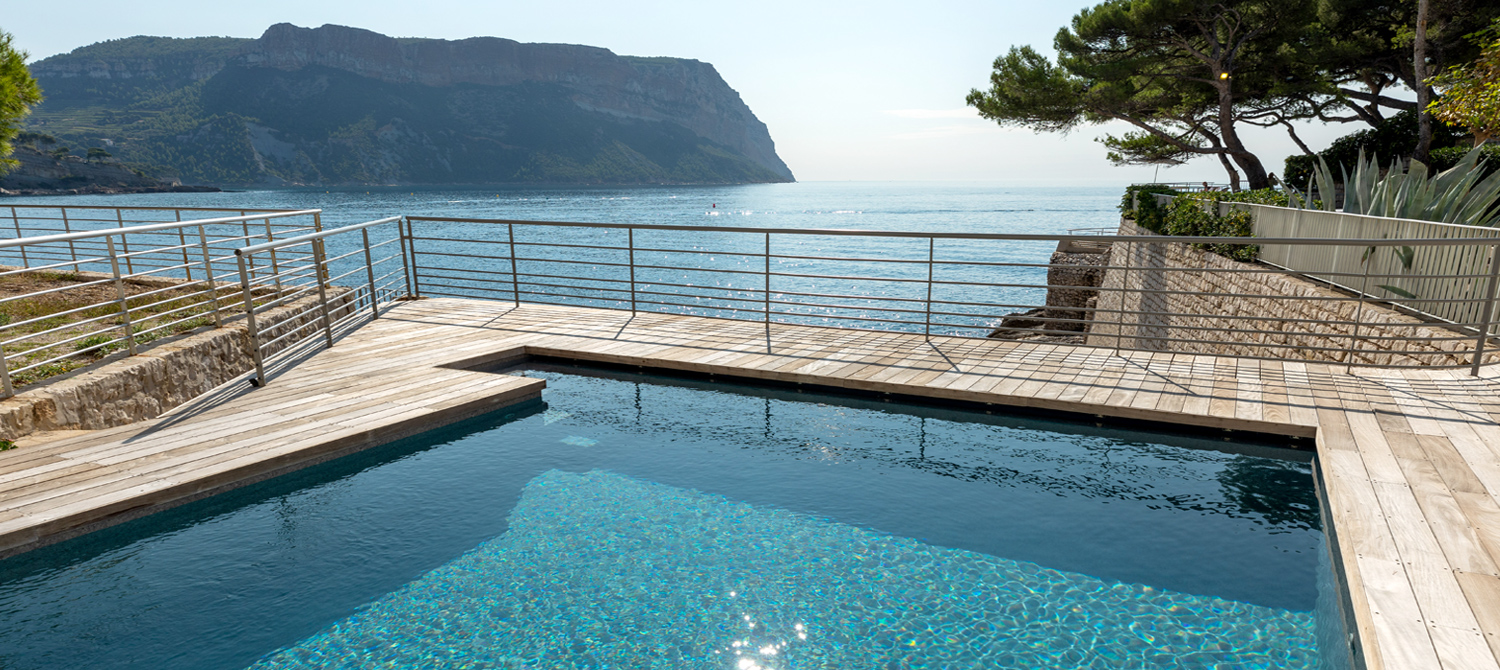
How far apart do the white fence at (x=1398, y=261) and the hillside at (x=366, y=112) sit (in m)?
123

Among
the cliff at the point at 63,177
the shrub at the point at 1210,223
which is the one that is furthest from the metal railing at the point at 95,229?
the cliff at the point at 63,177

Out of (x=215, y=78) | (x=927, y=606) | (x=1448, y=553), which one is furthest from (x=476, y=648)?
(x=215, y=78)

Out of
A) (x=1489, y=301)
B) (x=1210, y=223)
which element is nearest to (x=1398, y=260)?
(x=1489, y=301)

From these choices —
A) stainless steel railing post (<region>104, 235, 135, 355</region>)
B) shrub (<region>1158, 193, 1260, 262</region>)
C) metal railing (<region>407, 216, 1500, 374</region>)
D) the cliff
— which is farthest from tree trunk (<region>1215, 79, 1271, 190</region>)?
the cliff

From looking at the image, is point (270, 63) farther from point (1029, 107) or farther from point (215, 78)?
point (1029, 107)

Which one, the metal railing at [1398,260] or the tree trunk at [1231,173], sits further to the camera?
the tree trunk at [1231,173]

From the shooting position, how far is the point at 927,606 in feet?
9.94

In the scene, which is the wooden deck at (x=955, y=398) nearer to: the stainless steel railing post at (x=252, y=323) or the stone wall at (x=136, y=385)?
the stainless steel railing post at (x=252, y=323)

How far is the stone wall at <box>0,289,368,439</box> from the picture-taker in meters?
4.39

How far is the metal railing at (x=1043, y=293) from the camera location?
18.1ft

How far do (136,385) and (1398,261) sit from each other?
37.1ft

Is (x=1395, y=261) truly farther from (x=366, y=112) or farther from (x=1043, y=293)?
(x=366, y=112)

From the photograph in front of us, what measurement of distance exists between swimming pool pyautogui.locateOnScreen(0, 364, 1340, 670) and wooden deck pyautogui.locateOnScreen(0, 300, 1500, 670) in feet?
0.63

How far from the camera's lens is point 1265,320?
6.05 metres
